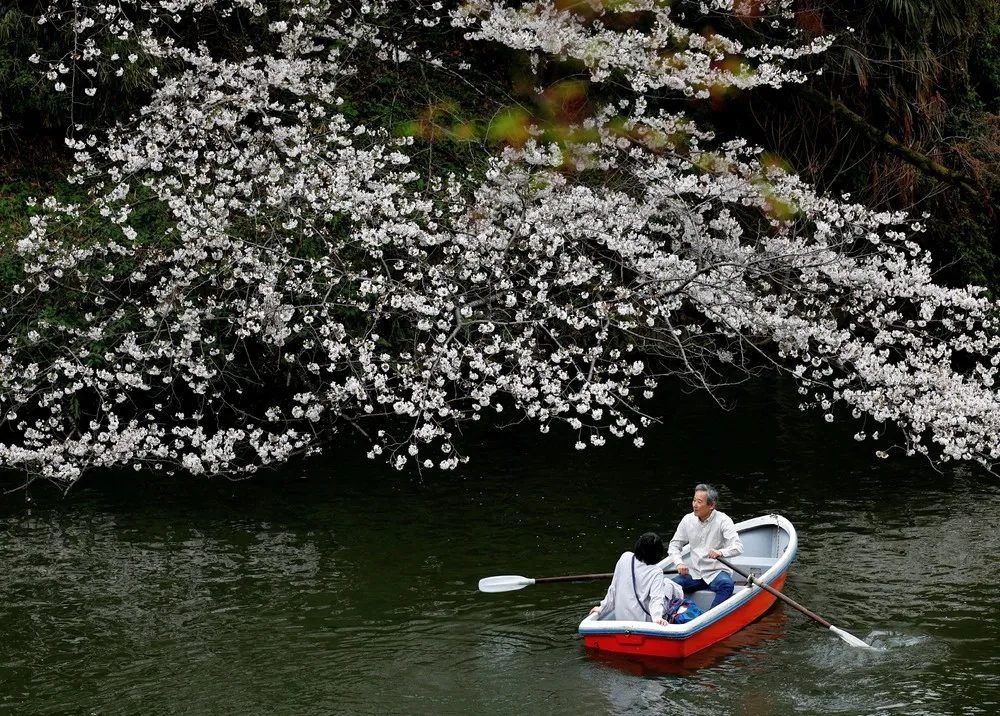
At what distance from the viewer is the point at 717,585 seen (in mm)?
10242

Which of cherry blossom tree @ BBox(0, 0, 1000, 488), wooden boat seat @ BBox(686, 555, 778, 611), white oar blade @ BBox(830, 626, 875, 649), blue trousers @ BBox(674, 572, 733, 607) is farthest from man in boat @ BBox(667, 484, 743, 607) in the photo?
cherry blossom tree @ BBox(0, 0, 1000, 488)

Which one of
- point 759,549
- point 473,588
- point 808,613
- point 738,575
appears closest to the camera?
point 808,613

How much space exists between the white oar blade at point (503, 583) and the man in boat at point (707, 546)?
1377 mm

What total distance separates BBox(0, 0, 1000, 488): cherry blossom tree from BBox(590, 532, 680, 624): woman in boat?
3320mm

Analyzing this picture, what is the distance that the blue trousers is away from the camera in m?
10.2

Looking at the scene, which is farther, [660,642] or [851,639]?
[851,639]

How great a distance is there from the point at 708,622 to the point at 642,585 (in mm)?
639

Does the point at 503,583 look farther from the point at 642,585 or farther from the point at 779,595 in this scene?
the point at 779,595

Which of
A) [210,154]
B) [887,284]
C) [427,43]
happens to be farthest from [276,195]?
[887,284]

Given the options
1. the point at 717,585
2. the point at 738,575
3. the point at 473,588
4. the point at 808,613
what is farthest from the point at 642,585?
the point at 473,588

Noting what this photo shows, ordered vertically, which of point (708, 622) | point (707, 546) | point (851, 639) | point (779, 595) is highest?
point (707, 546)

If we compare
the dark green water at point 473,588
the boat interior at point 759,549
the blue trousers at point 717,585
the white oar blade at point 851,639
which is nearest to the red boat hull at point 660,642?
→ the dark green water at point 473,588

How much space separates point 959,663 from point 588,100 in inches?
381

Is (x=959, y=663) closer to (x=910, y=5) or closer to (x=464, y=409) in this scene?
(x=464, y=409)
